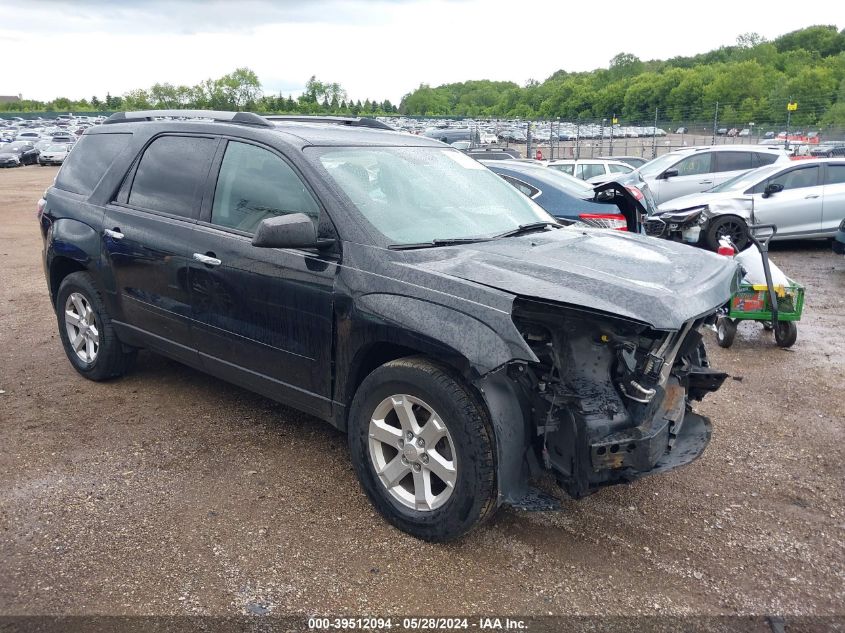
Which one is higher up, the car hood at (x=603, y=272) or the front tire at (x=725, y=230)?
the car hood at (x=603, y=272)

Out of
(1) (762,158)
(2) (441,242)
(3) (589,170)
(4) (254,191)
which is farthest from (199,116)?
(1) (762,158)

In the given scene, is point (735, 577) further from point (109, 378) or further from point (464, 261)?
point (109, 378)

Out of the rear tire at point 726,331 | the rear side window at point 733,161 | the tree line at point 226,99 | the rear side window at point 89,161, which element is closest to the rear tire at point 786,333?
the rear tire at point 726,331

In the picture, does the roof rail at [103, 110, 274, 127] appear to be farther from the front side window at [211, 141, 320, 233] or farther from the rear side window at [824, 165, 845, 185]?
the rear side window at [824, 165, 845, 185]

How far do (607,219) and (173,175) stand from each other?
4522 millimetres

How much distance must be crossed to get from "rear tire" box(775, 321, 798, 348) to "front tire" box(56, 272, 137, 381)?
5619 millimetres

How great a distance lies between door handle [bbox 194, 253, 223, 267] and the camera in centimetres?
417

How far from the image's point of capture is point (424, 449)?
3.32 meters

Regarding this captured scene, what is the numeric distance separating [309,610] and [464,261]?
170cm

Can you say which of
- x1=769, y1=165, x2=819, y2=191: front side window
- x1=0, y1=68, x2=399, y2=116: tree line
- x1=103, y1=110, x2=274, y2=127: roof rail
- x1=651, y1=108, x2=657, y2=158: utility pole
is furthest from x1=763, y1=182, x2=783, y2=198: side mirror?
x1=0, y1=68, x2=399, y2=116: tree line

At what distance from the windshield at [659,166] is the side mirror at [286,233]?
1372 cm

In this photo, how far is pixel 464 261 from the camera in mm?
3463

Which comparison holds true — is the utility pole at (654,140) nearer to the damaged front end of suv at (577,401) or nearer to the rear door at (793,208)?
the rear door at (793,208)

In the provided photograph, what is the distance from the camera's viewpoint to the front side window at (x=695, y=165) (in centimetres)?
1573
